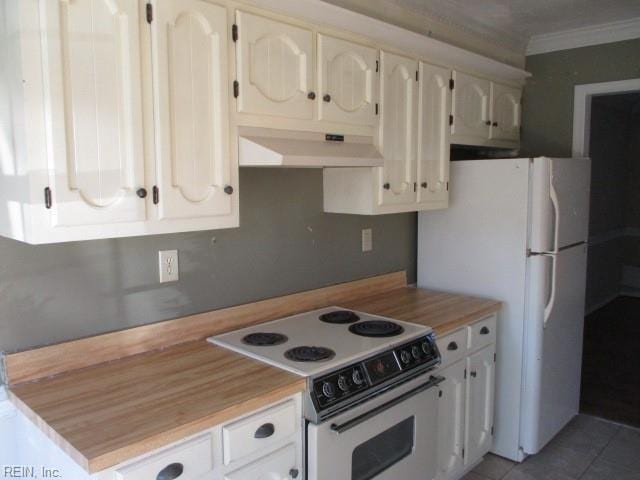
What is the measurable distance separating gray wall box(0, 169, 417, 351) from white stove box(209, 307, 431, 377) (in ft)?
0.61

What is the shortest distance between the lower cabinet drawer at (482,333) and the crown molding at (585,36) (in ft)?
6.44

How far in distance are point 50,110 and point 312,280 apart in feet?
5.06

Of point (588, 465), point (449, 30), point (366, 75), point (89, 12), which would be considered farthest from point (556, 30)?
point (89, 12)

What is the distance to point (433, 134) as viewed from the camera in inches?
112

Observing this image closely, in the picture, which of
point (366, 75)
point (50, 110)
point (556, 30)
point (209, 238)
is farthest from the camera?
point (556, 30)

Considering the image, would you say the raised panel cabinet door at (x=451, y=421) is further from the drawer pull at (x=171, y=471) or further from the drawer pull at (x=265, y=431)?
the drawer pull at (x=171, y=471)

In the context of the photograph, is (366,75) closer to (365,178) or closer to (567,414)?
(365,178)

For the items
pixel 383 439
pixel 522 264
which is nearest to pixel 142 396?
pixel 383 439

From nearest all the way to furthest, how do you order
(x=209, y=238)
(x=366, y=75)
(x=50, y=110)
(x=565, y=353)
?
(x=50, y=110) < (x=209, y=238) < (x=366, y=75) < (x=565, y=353)

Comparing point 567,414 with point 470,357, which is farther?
point 567,414

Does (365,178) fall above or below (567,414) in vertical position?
above

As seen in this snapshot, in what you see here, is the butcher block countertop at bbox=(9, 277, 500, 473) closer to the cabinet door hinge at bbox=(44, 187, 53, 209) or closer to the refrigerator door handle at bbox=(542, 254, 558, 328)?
the cabinet door hinge at bbox=(44, 187, 53, 209)

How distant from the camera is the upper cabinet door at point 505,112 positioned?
3324 mm

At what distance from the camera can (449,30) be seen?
321cm
